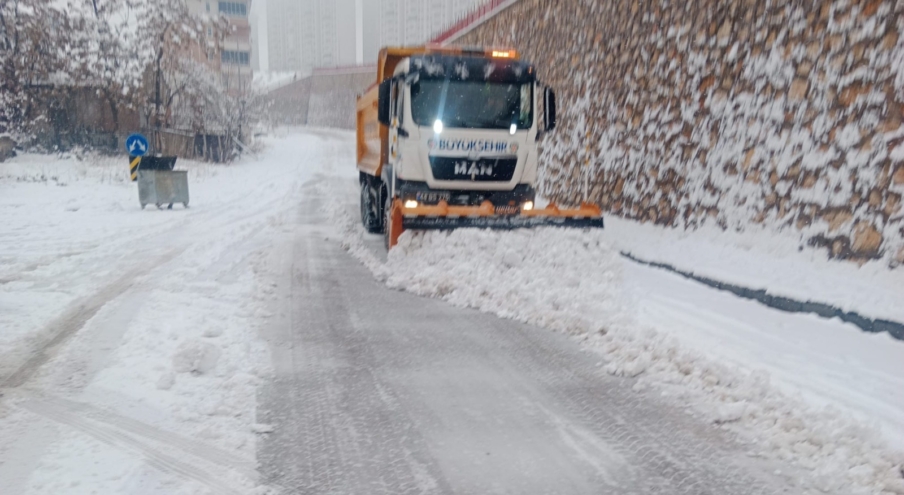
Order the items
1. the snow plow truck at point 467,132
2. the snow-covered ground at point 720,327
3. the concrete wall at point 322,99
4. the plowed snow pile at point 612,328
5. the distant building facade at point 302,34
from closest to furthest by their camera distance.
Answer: the plowed snow pile at point 612,328, the snow-covered ground at point 720,327, the snow plow truck at point 467,132, the concrete wall at point 322,99, the distant building facade at point 302,34

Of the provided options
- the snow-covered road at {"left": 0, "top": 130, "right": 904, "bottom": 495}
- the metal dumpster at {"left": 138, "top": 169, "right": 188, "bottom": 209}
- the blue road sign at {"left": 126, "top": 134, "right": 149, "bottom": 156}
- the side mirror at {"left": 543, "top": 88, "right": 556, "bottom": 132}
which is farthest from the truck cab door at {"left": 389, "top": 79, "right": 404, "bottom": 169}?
the blue road sign at {"left": 126, "top": 134, "right": 149, "bottom": 156}

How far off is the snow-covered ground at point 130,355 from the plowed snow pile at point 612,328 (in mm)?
2135

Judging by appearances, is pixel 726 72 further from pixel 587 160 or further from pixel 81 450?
pixel 81 450

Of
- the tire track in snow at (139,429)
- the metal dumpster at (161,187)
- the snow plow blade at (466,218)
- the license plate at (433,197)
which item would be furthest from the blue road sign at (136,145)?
the tire track in snow at (139,429)

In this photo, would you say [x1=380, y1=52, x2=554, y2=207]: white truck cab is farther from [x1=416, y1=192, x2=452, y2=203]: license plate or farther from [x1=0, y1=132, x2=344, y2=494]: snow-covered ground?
[x1=0, y1=132, x2=344, y2=494]: snow-covered ground

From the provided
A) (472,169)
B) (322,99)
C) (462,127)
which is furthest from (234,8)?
(472,169)

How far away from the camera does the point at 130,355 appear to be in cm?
448

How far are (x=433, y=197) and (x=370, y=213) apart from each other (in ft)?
9.69

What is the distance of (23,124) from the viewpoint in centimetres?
2406

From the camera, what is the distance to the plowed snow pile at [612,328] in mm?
3342

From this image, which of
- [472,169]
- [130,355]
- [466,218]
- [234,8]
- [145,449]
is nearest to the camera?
[145,449]

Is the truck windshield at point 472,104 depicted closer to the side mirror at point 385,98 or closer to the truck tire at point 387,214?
the side mirror at point 385,98

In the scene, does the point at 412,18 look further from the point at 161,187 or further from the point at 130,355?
the point at 130,355

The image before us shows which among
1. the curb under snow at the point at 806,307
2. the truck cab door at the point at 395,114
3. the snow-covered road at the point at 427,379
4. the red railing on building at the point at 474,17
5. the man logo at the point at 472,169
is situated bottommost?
the snow-covered road at the point at 427,379
